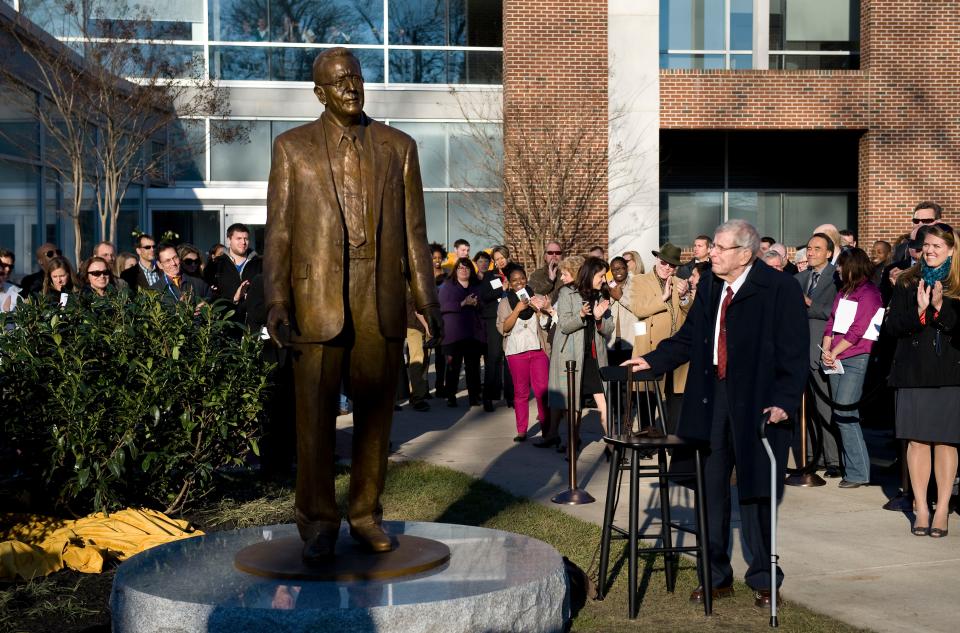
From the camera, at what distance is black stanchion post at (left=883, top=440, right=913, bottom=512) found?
30.4 ft

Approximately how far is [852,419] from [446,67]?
17628mm

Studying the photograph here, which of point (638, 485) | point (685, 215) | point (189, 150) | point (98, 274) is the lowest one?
point (638, 485)

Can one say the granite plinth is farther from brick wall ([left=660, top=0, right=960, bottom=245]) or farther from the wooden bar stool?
brick wall ([left=660, top=0, right=960, bottom=245])

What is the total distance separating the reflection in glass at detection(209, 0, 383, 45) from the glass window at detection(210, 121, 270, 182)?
2197 millimetres

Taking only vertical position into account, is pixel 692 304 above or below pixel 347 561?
above

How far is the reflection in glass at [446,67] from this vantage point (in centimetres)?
2588

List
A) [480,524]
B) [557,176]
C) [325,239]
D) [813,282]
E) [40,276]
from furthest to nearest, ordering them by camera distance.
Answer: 1. [557,176]
2. [40,276]
3. [813,282]
4. [480,524]
5. [325,239]

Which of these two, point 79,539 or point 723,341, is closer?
point 723,341

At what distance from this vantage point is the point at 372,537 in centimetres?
575

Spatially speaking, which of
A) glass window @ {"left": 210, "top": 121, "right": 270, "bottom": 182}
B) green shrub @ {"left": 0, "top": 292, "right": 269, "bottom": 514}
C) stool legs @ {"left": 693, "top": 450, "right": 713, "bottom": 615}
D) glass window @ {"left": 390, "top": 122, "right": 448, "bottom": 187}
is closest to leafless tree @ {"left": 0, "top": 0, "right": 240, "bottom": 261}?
glass window @ {"left": 210, "top": 121, "right": 270, "bottom": 182}

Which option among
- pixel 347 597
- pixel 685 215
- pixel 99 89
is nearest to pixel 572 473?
pixel 347 597

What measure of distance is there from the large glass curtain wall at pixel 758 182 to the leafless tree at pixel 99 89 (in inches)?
437

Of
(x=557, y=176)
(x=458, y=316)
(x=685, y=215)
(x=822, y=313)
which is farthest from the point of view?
(x=685, y=215)

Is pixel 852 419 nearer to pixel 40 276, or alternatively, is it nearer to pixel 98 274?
pixel 98 274
